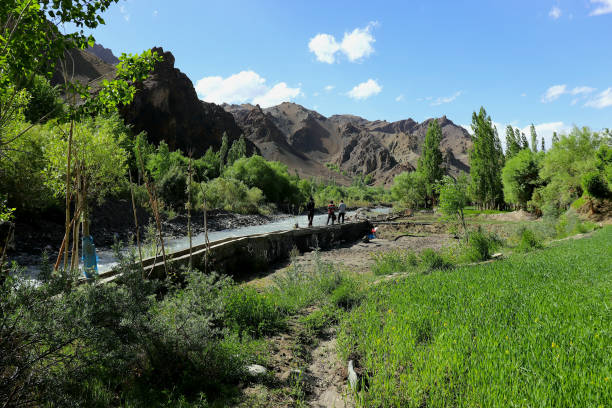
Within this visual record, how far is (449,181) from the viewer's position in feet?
44.5

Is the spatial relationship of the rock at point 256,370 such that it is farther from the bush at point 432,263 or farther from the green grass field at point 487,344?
the bush at point 432,263

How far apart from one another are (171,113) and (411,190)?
289 feet

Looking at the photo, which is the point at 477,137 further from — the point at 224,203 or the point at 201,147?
the point at 201,147

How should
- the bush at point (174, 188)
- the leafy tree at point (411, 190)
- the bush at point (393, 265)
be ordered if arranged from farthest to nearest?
the leafy tree at point (411, 190) < the bush at point (174, 188) < the bush at point (393, 265)

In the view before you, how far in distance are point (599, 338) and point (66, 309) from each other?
18.4ft

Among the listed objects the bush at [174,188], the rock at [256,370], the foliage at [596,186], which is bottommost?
the rock at [256,370]

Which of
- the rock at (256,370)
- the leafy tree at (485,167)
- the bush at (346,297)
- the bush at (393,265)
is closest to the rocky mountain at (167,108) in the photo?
the leafy tree at (485,167)

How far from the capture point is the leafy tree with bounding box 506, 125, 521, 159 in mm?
60000

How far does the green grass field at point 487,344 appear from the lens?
9.00ft

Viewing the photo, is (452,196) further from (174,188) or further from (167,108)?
(167,108)

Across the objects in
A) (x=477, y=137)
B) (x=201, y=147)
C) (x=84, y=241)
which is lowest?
(x=84, y=241)

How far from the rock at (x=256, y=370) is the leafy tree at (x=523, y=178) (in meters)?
46.4

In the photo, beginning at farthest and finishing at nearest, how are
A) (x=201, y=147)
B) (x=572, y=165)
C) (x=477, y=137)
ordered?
(x=201, y=147)
(x=477, y=137)
(x=572, y=165)

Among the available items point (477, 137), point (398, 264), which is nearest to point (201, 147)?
point (477, 137)
